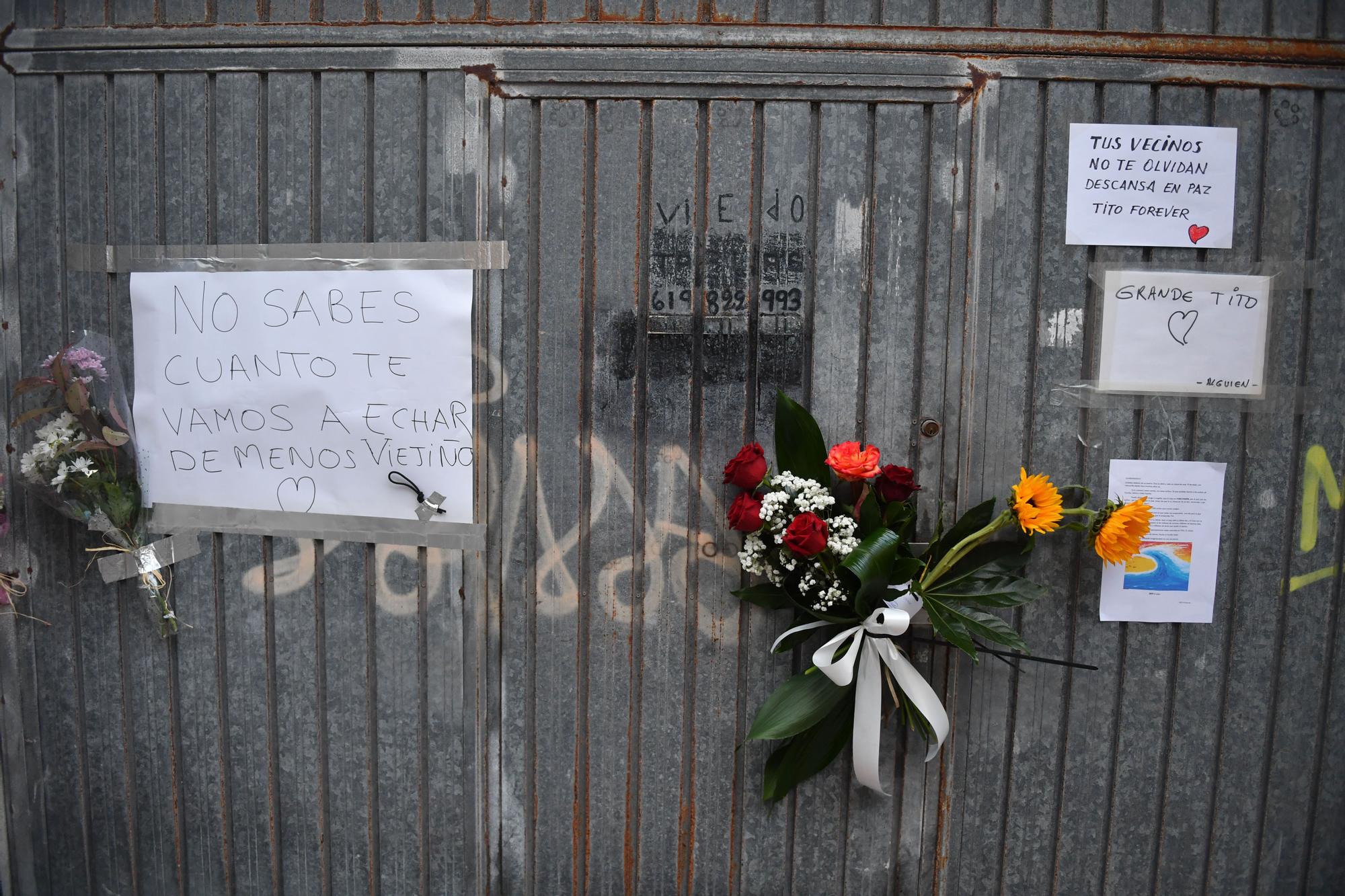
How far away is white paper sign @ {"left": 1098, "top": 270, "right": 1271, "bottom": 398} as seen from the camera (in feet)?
5.07

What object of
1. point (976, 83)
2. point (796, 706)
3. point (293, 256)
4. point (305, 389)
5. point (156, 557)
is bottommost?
point (796, 706)

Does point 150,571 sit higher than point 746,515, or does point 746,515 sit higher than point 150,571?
point 746,515

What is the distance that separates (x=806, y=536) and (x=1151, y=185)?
1308 millimetres

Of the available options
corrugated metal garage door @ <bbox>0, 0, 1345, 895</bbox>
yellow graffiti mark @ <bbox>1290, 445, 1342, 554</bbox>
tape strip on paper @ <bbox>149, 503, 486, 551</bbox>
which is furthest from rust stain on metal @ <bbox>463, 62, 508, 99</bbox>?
yellow graffiti mark @ <bbox>1290, 445, 1342, 554</bbox>

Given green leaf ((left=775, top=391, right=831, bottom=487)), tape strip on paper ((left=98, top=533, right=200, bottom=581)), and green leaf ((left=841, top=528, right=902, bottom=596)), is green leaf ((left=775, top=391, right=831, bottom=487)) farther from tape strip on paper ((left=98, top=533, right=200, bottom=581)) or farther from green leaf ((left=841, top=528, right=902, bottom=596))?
tape strip on paper ((left=98, top=533, right=200, bottom=581))

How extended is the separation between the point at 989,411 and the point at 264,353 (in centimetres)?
199

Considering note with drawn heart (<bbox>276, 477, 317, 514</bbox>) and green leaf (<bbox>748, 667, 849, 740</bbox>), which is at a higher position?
note with drawn heart (<bbox>276, 477, 317, 514</bbox>)

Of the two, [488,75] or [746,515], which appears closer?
[746,515]

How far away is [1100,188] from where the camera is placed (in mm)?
1530

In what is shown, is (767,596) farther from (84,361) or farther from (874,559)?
(84,361)

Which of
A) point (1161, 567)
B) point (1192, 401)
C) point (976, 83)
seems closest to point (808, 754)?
point (1161, 567)

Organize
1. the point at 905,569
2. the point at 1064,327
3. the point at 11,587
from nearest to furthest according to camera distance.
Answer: the point at 905,569, the point at 1064,327, the point at 11,587

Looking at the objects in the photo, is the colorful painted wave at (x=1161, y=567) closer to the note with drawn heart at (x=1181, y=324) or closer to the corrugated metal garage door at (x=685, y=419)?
the corrugated metal garage door at (x=685, y=419)

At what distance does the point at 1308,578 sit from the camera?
5.24 ft
